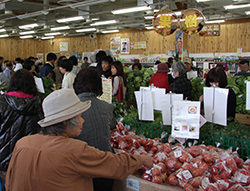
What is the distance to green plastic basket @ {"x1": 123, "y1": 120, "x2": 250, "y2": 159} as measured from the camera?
2.22 metres

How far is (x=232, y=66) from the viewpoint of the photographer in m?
10.1

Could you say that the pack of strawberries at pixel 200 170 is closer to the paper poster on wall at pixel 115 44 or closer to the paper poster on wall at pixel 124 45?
the paper poster on wall at pixel 124 45

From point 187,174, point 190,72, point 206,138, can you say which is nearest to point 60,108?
point 187,174

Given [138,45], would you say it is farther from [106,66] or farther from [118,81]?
[118,81]

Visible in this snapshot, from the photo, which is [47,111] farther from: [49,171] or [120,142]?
[120,142]

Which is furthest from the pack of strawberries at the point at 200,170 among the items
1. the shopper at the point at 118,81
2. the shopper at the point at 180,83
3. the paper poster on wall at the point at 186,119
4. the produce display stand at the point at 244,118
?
the produce display stand at the point at 244,118

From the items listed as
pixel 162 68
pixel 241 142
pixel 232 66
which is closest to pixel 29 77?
pixel 241 142

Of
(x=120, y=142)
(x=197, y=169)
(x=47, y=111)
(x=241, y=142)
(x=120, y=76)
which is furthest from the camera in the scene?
(x=120, y=76)

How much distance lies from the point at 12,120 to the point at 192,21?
4.78 m

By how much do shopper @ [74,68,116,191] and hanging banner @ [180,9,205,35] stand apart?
178 inches

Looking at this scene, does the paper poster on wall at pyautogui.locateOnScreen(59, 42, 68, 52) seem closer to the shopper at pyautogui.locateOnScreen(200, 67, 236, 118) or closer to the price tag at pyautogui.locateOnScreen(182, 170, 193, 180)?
the shopper at pyautogui.locateOnScreen(200, 67, 236, 118)

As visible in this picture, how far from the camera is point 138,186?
196cm

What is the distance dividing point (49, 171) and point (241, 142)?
5.14 feet

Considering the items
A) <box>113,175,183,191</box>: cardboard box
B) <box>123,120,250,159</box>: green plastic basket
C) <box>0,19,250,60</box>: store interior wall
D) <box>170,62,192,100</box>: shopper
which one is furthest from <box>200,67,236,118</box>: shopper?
<box>0,19,250,60</box>: store interior wall
